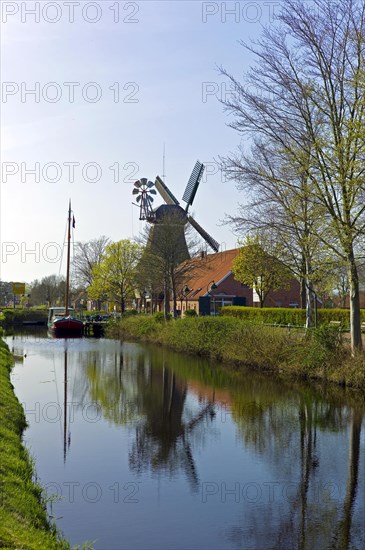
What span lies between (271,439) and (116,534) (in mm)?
5935

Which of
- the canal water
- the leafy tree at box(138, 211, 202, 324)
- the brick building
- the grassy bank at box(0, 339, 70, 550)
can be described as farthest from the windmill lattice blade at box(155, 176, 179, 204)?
the grassy bank at box(0, 339, 70, 550)

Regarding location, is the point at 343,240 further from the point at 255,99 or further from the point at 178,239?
the point at 178,239

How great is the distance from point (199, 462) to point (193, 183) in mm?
51542

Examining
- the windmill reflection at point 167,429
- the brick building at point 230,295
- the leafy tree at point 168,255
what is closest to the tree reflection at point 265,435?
the windmill reflection at point 167,429

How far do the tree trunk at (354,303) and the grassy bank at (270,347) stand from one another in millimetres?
413

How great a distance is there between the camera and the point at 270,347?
24156 millimetres

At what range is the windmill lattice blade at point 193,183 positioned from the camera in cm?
6094

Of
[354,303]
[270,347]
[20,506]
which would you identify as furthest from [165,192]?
[20,506]

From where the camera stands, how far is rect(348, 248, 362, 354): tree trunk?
18953mm

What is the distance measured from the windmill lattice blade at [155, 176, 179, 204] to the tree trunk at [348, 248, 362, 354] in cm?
4433

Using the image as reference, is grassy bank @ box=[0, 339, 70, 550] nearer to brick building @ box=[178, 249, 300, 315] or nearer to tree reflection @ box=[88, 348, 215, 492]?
tree reflection @ box=[88, 348, 215, 492]

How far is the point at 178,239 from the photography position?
135 feet

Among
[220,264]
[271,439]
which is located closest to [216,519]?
[271,439]

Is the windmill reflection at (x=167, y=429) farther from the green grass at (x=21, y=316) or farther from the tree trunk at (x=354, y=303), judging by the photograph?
the green grass at (x=21, y=316)
